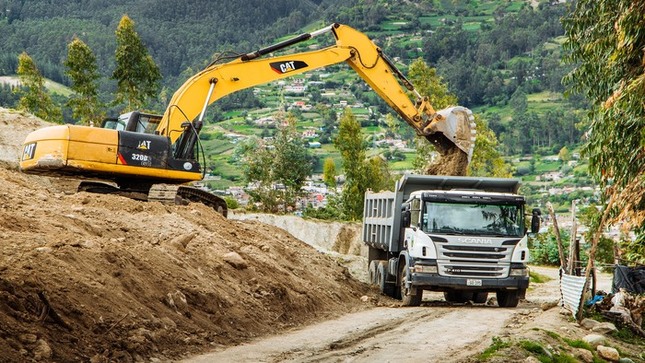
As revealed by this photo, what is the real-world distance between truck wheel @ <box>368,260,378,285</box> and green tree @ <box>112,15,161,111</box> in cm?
Result: 3232

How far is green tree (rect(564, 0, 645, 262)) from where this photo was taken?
19.6m

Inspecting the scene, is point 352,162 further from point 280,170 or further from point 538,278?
point 538,278

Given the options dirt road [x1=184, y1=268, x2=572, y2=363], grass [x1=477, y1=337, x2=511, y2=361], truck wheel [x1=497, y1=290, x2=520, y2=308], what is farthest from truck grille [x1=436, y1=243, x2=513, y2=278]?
grass [x1=477, y1=337, x2=511, y2=361]

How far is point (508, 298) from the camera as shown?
78.6 ft

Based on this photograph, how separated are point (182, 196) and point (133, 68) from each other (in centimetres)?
3216

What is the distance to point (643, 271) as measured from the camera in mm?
20969

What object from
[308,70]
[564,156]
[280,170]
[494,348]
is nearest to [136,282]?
[494,348]

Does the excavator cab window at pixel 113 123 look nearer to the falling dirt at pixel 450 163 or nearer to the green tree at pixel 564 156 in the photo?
the falling dirt at pixel 450 163

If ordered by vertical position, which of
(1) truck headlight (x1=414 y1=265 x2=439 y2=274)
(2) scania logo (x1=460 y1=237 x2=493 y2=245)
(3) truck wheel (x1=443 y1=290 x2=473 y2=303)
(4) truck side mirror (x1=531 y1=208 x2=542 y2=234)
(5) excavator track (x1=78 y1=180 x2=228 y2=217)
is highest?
(4) truck side mirror (x1=531 y1=208 x2=542 y2=234)

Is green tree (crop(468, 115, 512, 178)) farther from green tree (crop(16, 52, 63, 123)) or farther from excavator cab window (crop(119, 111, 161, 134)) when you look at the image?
excavator cab window (crop(119, 111, 161, 134))

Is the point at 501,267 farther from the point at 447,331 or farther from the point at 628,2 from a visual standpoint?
the point at 628,2

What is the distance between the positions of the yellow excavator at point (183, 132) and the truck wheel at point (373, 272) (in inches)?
154

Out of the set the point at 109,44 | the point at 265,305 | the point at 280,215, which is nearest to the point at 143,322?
the point at 265,305

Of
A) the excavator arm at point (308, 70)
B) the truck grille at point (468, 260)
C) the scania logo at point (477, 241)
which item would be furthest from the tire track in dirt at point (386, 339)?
the excavator arm at point (308, 70)
